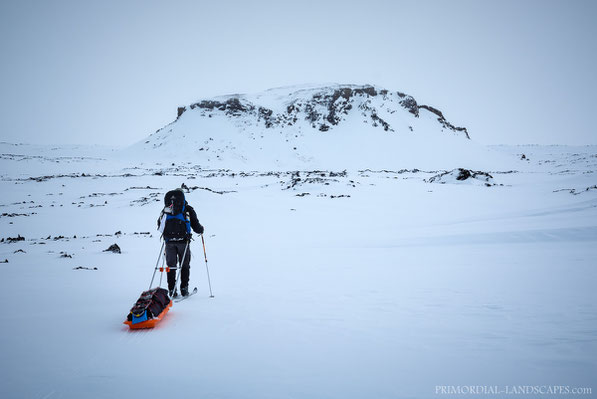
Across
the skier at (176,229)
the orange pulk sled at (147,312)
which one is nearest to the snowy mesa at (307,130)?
the skier at (176,229)

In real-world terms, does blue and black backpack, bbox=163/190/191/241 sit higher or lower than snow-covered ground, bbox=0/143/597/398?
higher

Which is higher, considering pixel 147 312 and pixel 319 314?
pixel 147 312

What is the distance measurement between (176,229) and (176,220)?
18 cm

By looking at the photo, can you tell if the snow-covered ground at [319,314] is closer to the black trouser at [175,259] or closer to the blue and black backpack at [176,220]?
the black trouser at [175,259]

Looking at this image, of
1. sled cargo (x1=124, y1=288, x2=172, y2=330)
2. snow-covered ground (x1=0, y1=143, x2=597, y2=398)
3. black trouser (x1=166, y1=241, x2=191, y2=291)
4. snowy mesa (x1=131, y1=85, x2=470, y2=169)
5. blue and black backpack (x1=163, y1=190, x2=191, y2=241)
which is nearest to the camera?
snow-covered ground (x1=0, y1=143, x2=597, y2=398)

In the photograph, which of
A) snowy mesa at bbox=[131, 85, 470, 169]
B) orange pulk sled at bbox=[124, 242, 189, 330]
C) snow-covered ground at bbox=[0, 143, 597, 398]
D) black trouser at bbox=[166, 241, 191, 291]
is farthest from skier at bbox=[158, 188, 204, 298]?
snowy mesa at bbox=[131, 85, 470, 169]

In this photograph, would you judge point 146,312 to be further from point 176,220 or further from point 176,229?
point 176,220

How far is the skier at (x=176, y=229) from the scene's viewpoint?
5.74 metres

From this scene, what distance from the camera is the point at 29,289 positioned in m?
6.15

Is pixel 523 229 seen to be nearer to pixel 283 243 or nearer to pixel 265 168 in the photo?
pixel 283 243

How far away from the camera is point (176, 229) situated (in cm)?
575

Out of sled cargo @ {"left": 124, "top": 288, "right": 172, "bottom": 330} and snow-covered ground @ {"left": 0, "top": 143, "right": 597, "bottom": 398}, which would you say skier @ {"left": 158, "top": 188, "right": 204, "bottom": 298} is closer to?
snow-covered ground @ {"left": 0, "top": 143, "right": 597, "bottom": 398}

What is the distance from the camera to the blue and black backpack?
18.8ft

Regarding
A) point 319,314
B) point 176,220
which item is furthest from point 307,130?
point 319,314
